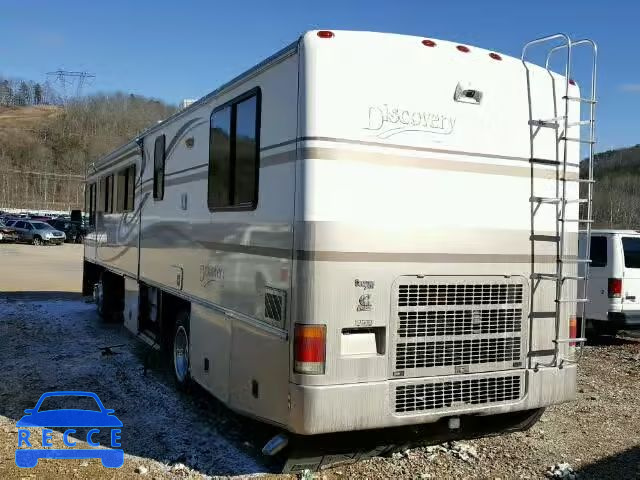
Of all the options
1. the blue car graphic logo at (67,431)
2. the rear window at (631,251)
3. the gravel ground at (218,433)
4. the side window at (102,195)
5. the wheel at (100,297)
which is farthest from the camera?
the wheel at (100,297)

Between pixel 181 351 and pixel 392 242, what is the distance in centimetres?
332

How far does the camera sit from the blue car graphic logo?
4906 mm

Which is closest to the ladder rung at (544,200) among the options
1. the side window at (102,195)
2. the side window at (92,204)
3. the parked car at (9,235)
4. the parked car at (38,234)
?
the side window at (102,195)

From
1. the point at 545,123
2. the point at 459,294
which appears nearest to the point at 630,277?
the point at 545,123

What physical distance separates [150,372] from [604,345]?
750 centimetres

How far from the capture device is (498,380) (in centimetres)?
477

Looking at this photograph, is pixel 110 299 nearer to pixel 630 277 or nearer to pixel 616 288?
pixel 616 288

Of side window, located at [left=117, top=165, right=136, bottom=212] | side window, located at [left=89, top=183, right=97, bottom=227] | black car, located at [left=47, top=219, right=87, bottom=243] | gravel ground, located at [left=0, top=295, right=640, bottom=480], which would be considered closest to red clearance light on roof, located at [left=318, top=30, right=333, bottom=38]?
gravel ground, located at [left=0, top=295, right=640, bottom=480]

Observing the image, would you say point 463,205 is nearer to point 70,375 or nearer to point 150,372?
point 150,372

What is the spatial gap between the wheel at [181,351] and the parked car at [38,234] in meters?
32.8

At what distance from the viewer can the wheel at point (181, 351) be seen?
6.52 metres

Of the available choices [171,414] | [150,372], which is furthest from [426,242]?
[150,372]

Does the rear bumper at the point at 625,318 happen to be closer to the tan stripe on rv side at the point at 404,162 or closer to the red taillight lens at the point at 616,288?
the red taillight lens at the point at 616,288

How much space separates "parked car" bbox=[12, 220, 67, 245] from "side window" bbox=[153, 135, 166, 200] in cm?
3201
